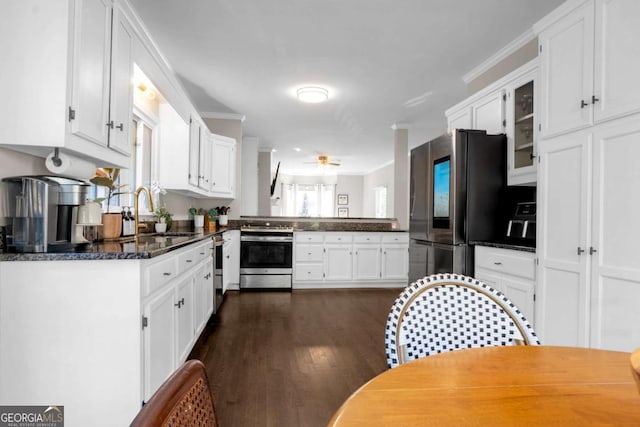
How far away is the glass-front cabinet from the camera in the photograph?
2773 millimetres

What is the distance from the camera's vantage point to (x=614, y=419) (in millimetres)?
552

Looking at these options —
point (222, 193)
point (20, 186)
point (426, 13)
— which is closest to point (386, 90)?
point (426, 13)

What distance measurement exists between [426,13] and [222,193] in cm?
344

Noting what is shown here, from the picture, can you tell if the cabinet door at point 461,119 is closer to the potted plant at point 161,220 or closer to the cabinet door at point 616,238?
the cabinet door at point 616,238

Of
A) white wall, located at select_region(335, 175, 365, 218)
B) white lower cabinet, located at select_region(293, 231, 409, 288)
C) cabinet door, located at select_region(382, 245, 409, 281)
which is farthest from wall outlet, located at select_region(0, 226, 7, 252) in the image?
white wall, located at select_region(335, 175, 365, 218)

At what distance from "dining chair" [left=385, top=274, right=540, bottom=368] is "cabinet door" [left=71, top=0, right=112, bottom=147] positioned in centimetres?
155

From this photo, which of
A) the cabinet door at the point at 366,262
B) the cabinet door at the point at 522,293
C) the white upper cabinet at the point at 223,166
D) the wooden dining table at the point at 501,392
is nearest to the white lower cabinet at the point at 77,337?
the wooden dining table at the point at 501,392

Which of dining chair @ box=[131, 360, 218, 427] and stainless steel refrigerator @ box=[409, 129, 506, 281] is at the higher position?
stainless steel refrigerator @ box=[409, 129, 506, 281]

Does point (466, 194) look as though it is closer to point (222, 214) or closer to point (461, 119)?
point (461, 119)

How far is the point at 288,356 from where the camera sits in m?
2.65

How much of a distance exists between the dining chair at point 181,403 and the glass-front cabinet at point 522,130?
9.51 feet

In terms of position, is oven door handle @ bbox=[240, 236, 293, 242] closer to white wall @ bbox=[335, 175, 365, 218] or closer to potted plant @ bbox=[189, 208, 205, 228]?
potted plant @ bbox=[189, 208, 205, 228]

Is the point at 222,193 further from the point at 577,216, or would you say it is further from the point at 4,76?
the point at 577,216

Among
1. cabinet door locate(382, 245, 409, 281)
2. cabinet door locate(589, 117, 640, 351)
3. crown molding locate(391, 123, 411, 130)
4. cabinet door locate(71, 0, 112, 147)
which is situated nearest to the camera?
cabinet door locate(71, 0, 112, 147)
